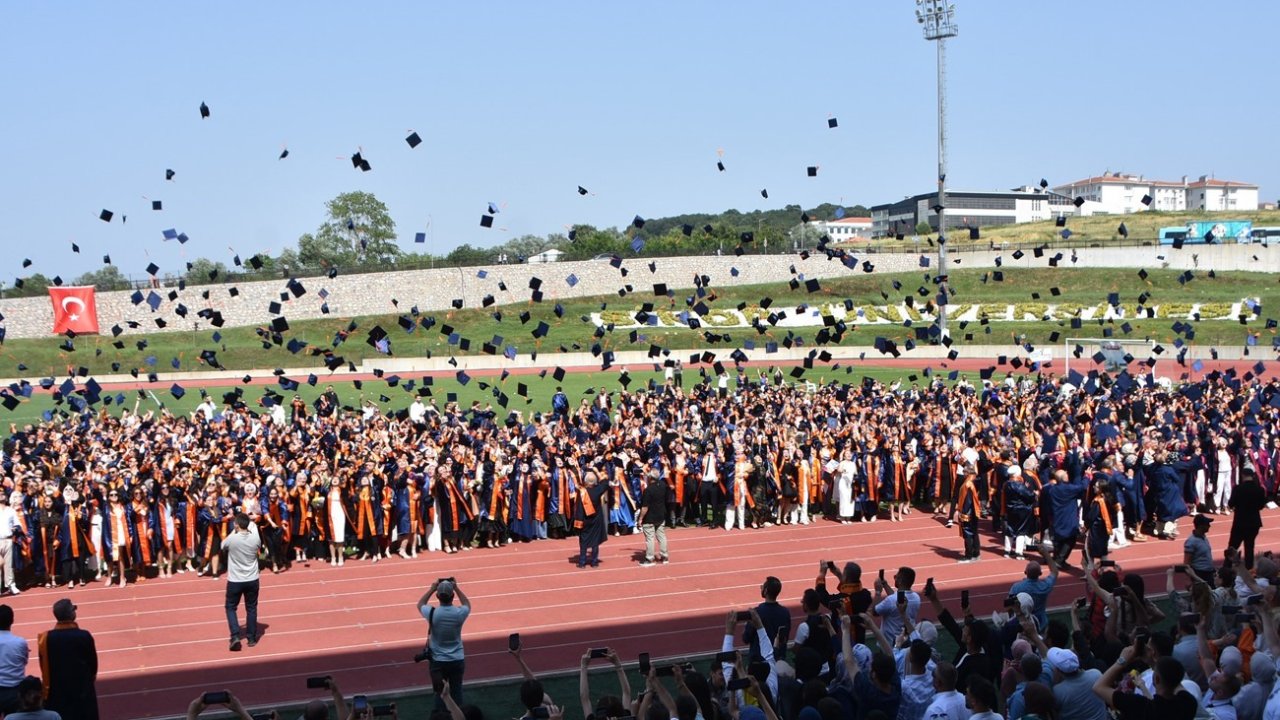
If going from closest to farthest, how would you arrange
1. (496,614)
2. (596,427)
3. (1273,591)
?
(1273,591) < (496,614) < (596,427)

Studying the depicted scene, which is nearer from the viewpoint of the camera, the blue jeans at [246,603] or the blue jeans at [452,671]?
the blue jeans at [452,671]

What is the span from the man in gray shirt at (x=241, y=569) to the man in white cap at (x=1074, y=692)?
23.6 feet

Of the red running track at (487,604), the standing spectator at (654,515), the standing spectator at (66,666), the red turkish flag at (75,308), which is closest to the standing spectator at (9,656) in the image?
the standing spectator at (66,666)

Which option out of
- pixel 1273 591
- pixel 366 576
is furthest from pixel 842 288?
pixel 1273 591

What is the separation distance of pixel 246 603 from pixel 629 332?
1699 inches

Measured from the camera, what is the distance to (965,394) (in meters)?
25.3

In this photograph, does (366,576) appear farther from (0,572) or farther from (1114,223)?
(1114,223)

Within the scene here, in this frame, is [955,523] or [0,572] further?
[955,523]

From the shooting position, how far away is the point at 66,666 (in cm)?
739

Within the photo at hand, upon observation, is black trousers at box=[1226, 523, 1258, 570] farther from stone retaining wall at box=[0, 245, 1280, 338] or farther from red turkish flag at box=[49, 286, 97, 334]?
stone retaining wall at box=[0, 245, 1280, 338]

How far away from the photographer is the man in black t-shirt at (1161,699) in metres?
5.41

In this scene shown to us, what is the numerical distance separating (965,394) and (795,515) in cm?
954

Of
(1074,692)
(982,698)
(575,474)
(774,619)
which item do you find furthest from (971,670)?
(575,474)

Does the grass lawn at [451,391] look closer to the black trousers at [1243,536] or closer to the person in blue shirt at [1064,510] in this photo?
the person in blue shirt at [1064,510]
